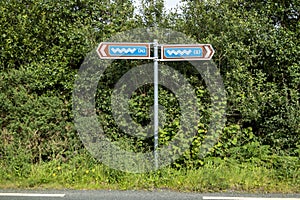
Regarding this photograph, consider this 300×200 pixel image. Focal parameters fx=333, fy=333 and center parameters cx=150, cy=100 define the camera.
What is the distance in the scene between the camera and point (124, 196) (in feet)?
16.6

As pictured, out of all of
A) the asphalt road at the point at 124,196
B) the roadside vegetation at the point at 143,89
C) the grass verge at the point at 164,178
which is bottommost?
the asphalt road at the point at 124,196

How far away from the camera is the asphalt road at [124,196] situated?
4.99 meters

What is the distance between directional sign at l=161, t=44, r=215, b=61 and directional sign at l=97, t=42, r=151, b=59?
1.10 feet

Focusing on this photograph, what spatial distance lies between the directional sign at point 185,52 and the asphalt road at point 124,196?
8.05ft

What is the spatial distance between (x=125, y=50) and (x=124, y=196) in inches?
103

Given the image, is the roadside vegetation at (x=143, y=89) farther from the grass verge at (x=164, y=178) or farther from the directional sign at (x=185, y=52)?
the directional sign at (x=185, y=52)

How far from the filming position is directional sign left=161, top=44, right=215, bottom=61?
20.1ft

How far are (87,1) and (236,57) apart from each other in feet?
11.8

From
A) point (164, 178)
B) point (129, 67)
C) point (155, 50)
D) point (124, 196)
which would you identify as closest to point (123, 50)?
point (155, 50)

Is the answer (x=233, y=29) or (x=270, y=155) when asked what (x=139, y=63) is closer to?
(x=233, y=29)

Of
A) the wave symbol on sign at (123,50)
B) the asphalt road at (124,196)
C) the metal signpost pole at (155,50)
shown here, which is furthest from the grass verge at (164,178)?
the wave symbol on sign at (123,50)

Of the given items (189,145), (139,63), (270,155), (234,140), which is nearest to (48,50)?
(139,63)

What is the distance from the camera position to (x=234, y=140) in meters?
6.64

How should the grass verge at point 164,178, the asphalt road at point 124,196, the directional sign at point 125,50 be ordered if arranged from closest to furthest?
the asphalt road at point 124,196 < the grass verge at point 164,178 < the directional sign at point 125,50
